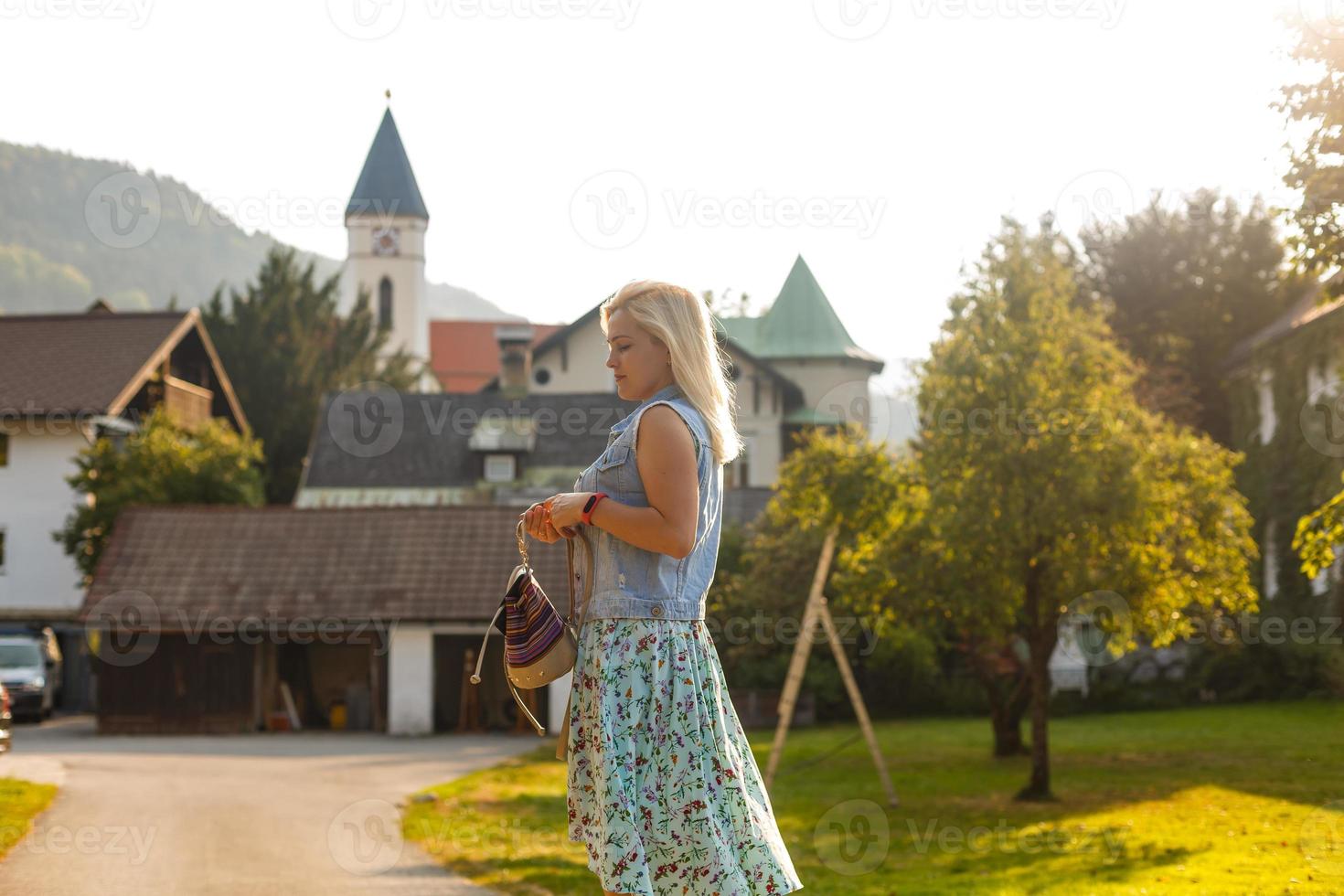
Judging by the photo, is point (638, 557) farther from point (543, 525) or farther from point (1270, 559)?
point (1270, 559)

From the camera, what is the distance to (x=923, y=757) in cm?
2419

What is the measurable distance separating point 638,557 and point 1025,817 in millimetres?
12678

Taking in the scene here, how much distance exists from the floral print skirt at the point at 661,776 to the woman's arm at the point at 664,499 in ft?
0.91

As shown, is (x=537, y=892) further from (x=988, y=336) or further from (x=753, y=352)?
(x=753, y=352)

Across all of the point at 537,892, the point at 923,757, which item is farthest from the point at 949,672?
the point at 537,892

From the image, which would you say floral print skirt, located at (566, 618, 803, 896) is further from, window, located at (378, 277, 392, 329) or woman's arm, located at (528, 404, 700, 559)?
window, located at (378, 277, 392, 329)

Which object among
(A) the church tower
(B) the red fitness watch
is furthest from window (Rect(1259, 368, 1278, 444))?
(A) the church tower

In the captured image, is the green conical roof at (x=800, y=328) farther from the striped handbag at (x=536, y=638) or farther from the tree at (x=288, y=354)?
the striped handbag at (x=536, y=638)

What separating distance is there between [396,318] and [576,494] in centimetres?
8141

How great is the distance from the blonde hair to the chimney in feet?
157

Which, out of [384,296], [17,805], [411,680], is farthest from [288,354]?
[17,805]

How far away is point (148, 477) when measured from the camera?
4203cm

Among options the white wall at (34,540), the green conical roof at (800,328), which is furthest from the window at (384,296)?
the white wall at (34,540)

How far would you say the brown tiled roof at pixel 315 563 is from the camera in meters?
32.9
